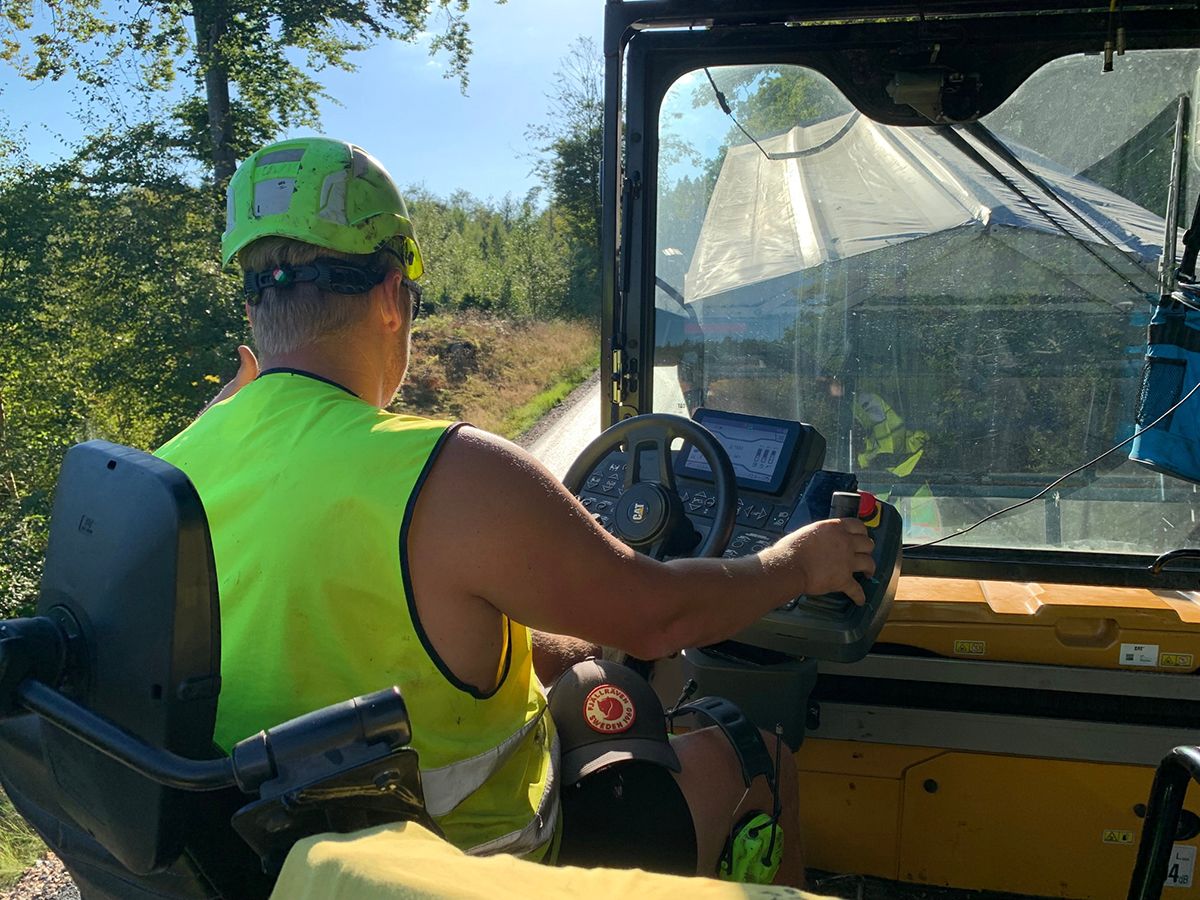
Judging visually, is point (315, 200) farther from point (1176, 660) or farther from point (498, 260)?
point (498, 260)

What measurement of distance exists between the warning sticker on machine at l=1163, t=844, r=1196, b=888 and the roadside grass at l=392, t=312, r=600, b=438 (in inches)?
500

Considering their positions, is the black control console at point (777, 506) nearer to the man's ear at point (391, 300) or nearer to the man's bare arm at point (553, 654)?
the man's bare arm at point (553, 654)

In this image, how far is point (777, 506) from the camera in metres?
2.41

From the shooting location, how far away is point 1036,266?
108 inches

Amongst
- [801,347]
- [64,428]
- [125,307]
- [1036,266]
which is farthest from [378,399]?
[125,307]

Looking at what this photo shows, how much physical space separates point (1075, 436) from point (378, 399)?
6.52 feet

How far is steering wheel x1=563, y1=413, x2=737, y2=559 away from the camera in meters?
2.21

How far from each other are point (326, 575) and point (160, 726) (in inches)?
11.6

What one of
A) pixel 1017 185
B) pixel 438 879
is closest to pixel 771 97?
pixel 1017 185

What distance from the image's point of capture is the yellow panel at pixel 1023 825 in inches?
96.8

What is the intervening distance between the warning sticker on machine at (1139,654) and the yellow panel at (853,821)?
65cm

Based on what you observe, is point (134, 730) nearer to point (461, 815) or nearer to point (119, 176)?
point (461, 815)

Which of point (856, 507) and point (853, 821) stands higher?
point (856, 507)

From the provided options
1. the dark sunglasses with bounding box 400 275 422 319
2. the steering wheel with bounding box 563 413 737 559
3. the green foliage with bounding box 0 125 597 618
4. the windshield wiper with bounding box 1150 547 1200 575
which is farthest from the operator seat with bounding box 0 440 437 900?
the green foliage with bounding box 0 125 597 618
